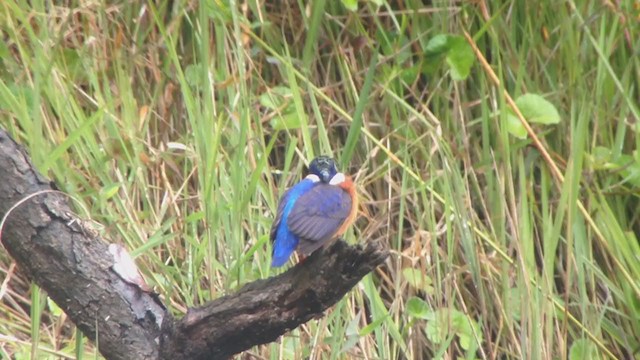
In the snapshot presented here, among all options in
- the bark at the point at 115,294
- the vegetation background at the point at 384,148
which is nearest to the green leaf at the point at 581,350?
the vegetation background at the point at 384,148

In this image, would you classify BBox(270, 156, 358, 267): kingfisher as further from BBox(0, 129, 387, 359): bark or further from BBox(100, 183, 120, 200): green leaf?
BBox(100, 183, 120, 200): green leaf

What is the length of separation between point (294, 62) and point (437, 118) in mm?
453

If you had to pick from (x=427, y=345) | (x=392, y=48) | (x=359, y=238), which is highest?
(x=392, y=48)

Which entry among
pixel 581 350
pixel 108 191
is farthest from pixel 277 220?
pixel 581 350

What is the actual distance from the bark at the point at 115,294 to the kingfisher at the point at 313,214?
0.62 feet

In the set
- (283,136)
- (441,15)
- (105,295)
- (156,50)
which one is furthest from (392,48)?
(105,295)

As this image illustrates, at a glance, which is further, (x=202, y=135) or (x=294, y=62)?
(x=294, y=62)

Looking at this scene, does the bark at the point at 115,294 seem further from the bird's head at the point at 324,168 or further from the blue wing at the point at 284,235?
the bird's head at the point at 324,168

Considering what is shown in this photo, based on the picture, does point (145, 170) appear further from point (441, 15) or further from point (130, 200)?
point (441, 15)

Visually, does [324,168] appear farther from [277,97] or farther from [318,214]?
[277,97]

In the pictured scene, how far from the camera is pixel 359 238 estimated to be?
3.16 metres

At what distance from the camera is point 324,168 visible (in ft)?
8.89

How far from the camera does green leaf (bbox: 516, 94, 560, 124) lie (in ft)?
10.4

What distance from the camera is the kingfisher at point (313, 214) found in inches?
91.8
